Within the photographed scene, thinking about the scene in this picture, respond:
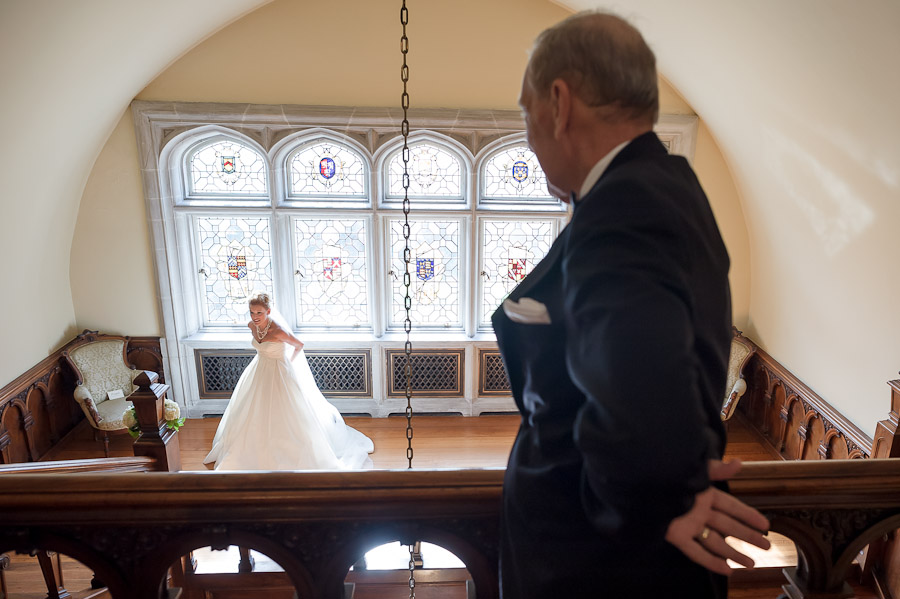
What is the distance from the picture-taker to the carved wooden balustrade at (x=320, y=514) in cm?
94

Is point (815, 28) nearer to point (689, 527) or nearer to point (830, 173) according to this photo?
point (830, 173)

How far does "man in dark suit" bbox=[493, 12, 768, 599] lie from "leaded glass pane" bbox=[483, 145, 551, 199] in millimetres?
5427

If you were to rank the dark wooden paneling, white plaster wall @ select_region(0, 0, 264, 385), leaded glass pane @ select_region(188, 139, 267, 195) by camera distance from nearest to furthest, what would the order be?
1. white plaster wall @ select_region(0, 0, 264, 385)
2. the dark wooden paneling
3. leaded glass pane @ select_region(188, 139, 267, 195)

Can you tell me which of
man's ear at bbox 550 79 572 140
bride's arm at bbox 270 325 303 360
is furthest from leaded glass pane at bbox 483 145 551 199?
man's ear at bbox 550 79 572 140

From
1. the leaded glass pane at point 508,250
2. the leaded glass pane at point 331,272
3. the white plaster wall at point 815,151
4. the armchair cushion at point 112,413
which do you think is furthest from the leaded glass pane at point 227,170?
the white plaster wall at point 815,151

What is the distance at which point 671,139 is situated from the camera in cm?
579

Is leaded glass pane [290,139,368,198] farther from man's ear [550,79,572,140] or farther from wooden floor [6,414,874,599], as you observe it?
man's ear [550,79,572,140]

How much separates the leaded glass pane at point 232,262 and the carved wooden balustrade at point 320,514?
5323 millimetres

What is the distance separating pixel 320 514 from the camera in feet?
3.12

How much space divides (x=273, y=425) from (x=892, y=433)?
413cm

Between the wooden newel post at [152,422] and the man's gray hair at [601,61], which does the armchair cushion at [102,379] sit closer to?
the wooden newel post at [152,422]

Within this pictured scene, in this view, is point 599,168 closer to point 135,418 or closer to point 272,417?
point 135,418

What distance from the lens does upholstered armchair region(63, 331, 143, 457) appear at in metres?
5.38

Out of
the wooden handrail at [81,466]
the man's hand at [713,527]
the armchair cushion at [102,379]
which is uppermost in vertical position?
the man's hand at [713,527]
